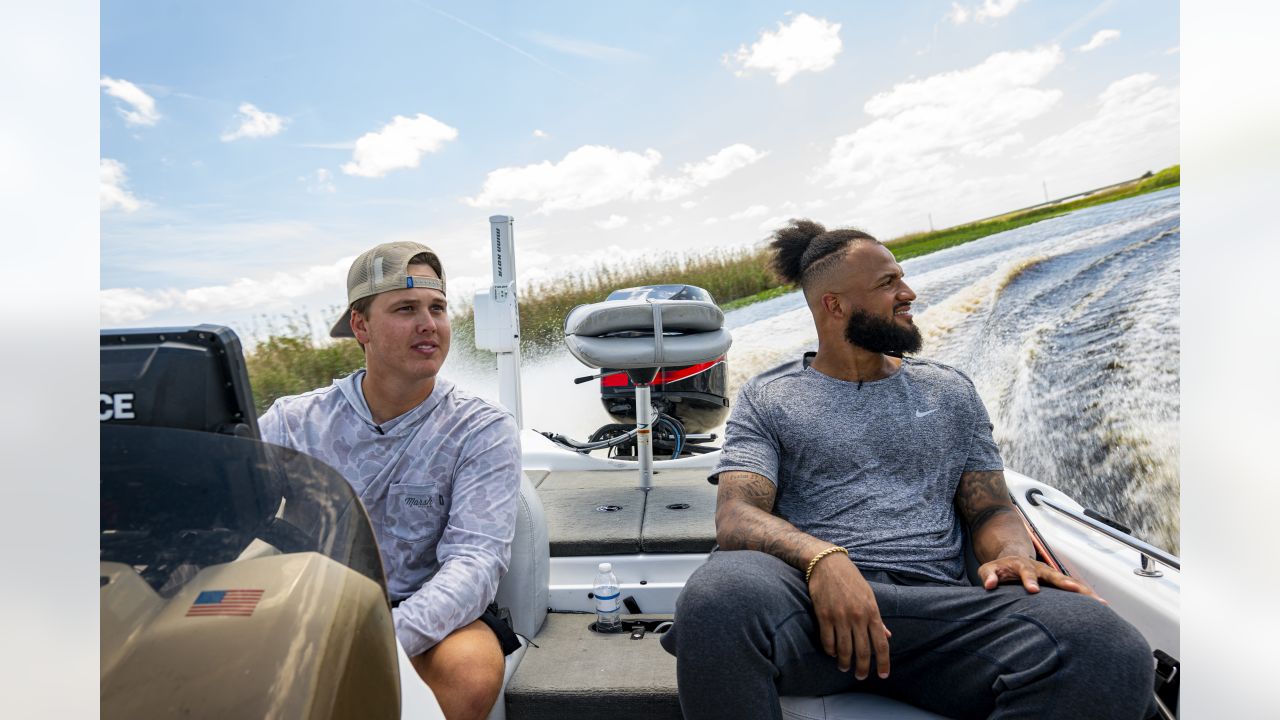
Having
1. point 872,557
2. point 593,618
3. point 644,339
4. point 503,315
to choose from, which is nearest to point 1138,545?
point 872,557

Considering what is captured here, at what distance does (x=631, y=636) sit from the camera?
1887mm

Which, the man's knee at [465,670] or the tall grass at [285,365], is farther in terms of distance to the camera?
the man's knee at [465,670]

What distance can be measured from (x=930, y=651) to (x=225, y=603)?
111cm

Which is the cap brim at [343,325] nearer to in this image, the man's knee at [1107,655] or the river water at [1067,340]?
the man's knee at [1107,655]

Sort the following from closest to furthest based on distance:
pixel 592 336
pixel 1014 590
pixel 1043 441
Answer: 1. pixel 1014 590
2. pixel 592 336
3. pixel 1043 441

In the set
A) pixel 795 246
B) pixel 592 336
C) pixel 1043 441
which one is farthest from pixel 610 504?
pixel 1043 441

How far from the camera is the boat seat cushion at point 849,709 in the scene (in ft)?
3.97

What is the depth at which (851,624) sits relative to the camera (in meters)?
1.22

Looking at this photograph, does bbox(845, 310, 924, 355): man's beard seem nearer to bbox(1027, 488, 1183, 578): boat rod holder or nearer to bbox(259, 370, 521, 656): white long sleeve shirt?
bbox(1027, 488, 1183, 578): boat rod holder

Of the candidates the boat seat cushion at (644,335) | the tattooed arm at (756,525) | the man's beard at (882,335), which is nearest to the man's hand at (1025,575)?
the tattooed arm at (756,525)

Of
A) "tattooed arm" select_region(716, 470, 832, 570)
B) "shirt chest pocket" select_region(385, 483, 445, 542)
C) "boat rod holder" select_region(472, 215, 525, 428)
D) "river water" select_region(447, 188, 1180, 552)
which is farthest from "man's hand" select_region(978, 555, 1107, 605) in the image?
"river water" select_region(447, 188, 1180, 552)

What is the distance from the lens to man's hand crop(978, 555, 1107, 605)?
125 centimetres
